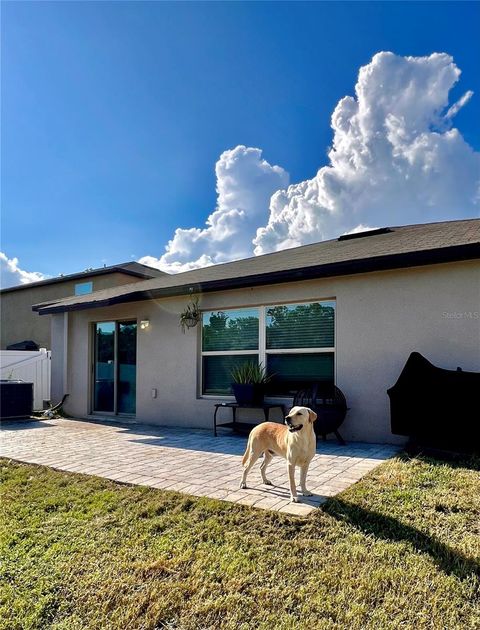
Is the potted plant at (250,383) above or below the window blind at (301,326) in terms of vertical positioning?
below

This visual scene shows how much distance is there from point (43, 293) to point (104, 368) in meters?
11.7

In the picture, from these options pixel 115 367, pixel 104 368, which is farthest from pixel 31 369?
pixel 115 367

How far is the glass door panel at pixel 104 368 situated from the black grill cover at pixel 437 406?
7.07 m

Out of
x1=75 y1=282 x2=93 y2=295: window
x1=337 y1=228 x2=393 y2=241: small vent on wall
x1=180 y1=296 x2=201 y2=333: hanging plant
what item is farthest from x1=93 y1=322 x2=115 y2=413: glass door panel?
x1=75 y1=282 x2=93 y2=295: window

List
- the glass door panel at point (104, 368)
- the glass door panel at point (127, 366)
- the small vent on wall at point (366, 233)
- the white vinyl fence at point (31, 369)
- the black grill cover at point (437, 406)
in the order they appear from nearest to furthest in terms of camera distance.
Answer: the black grill cover at point (437, 406), the small vent on wall at point (366, 233), the glass door panel at point (127, 366), the glass door panel at point (104, 368), the white vinyl fence at point (31, 369)

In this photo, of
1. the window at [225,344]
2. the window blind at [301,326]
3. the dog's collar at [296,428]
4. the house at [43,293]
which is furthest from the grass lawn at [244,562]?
the house at [43,293]

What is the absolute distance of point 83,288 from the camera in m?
18.5

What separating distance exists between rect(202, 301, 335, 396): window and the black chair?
0.30m

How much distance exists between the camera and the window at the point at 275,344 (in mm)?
6855

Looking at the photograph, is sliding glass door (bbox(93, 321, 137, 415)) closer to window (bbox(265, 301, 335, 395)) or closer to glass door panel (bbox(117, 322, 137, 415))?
glass door panel (bbox(117, 322, 137, 415))

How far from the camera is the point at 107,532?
3133 millimetres

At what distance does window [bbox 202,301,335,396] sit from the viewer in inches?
270

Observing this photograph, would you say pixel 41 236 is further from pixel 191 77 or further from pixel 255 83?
pixel 255 83

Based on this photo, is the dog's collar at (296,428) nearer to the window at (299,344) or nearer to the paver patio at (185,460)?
the paver patio at (185,460)
